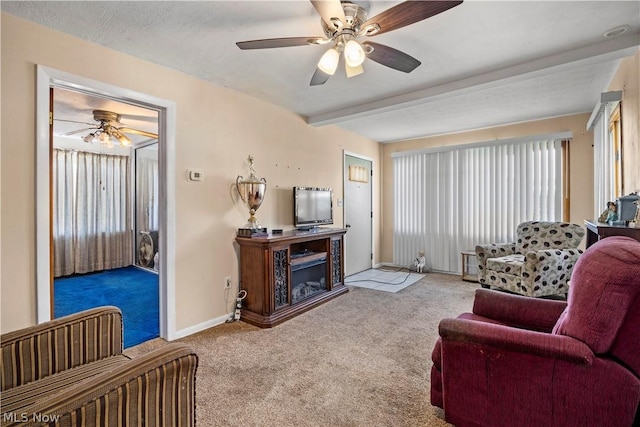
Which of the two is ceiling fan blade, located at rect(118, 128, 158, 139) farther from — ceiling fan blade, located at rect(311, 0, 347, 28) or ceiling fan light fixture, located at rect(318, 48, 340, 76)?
ceiling fan blade, located at rect(311, 0, 347, 28)

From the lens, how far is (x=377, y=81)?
297cm

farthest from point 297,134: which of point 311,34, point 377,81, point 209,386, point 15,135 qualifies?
point 209,386

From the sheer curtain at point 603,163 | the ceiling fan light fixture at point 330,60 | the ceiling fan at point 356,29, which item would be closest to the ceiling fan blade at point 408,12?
the ceiling fan at point 356,29

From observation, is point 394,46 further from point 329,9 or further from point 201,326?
point 201,326

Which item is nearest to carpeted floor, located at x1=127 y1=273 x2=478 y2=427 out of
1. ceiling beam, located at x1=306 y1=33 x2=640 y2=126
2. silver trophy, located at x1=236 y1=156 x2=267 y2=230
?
silver trophy, located at x1=236 y1=156 x2=267 y2=230

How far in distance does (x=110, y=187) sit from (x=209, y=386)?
4864mm

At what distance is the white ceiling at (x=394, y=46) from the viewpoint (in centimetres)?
188

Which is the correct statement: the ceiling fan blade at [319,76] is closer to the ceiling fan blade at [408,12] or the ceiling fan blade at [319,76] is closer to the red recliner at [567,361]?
the ceiling fan blade at [408,12]

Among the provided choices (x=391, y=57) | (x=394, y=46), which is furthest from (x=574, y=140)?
(x=391, y=57)

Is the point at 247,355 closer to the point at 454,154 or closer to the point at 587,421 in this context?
the point at 587,421

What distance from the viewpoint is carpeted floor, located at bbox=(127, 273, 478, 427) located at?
171cm

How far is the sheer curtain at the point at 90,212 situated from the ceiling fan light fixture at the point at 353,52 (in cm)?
533

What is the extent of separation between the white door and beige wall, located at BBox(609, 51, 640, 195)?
10.7 feet

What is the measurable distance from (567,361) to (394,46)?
88.8 inches
